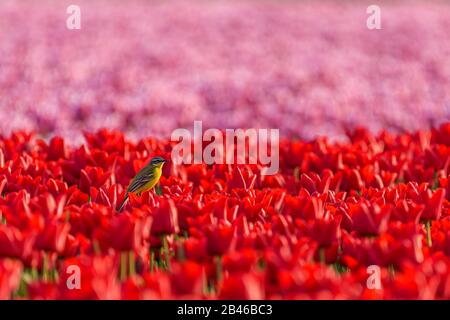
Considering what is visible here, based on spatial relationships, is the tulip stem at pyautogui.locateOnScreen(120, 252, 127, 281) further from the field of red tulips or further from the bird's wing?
the bird's wing

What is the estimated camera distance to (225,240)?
244 cm

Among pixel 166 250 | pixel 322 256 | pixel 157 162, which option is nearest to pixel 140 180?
pixel 157 162

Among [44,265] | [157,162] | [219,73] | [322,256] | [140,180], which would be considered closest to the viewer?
[44,265]

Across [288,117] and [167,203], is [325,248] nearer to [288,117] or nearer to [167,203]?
[167,203]

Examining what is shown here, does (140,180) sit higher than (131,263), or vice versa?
(140,180)

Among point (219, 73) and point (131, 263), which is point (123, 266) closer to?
point (131, 263)

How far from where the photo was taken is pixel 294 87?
10.8 metres

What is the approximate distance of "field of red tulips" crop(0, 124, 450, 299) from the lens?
2.08 meters

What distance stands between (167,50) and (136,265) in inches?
433

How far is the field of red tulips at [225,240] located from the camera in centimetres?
208

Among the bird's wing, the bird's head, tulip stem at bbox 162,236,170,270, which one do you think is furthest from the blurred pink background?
tulip stem at bbox 162,236,170,270

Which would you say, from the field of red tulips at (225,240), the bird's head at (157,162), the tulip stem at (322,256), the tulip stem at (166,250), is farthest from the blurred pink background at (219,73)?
the tulip stem at (322,256)

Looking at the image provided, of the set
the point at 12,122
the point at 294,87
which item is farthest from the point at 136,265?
the point at 294,87

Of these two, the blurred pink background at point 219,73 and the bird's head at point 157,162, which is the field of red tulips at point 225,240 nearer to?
the bird's head at point 157,162
